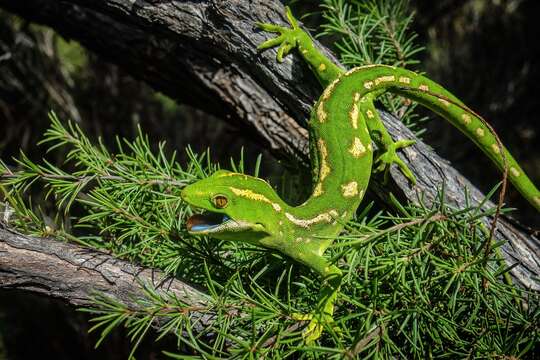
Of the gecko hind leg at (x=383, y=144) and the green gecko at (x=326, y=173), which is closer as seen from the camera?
the green gecko at (x=326, y=173)

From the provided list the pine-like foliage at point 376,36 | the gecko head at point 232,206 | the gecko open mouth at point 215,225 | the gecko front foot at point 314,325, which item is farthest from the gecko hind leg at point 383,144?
the gecko front foot at point 314,325

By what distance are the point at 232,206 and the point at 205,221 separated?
14 centimetres

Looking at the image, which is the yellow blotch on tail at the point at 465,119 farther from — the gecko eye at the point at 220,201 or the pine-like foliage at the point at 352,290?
the gecko eye at the point at 220,201

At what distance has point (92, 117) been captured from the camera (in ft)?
16.5

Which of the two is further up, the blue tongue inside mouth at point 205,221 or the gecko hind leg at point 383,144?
the gecko hind leg at point 383,144

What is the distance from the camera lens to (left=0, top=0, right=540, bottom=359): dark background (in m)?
4.39

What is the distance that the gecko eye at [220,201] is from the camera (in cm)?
186

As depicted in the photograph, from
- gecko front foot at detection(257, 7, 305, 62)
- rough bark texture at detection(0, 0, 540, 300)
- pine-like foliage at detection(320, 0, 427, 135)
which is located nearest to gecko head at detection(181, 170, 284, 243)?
rough bark texture at detection(0, 0, 540, 300)

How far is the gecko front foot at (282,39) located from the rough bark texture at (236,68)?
0.05 m

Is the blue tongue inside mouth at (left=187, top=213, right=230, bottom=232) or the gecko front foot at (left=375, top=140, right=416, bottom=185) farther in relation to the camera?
the gecko front foot at (left=375, top=140, right=416, bottom=185)

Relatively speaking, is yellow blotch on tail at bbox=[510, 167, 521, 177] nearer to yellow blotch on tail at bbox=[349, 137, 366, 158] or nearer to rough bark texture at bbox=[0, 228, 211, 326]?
yellow blotch on tail at bbox=[349, 137, 366, 158]

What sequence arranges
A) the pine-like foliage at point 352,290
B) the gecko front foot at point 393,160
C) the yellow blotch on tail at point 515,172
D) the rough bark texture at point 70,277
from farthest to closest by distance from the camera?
the yellow blotch on tail at point 515,172 < the gecko front foot at point 393,160 < the rough bark texture at point 70,277 < the pine-like foliage at point 352,290

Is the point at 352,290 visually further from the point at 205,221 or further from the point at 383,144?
the point at 383,144

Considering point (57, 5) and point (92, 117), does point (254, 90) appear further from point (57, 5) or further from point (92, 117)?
point (92, 117)
